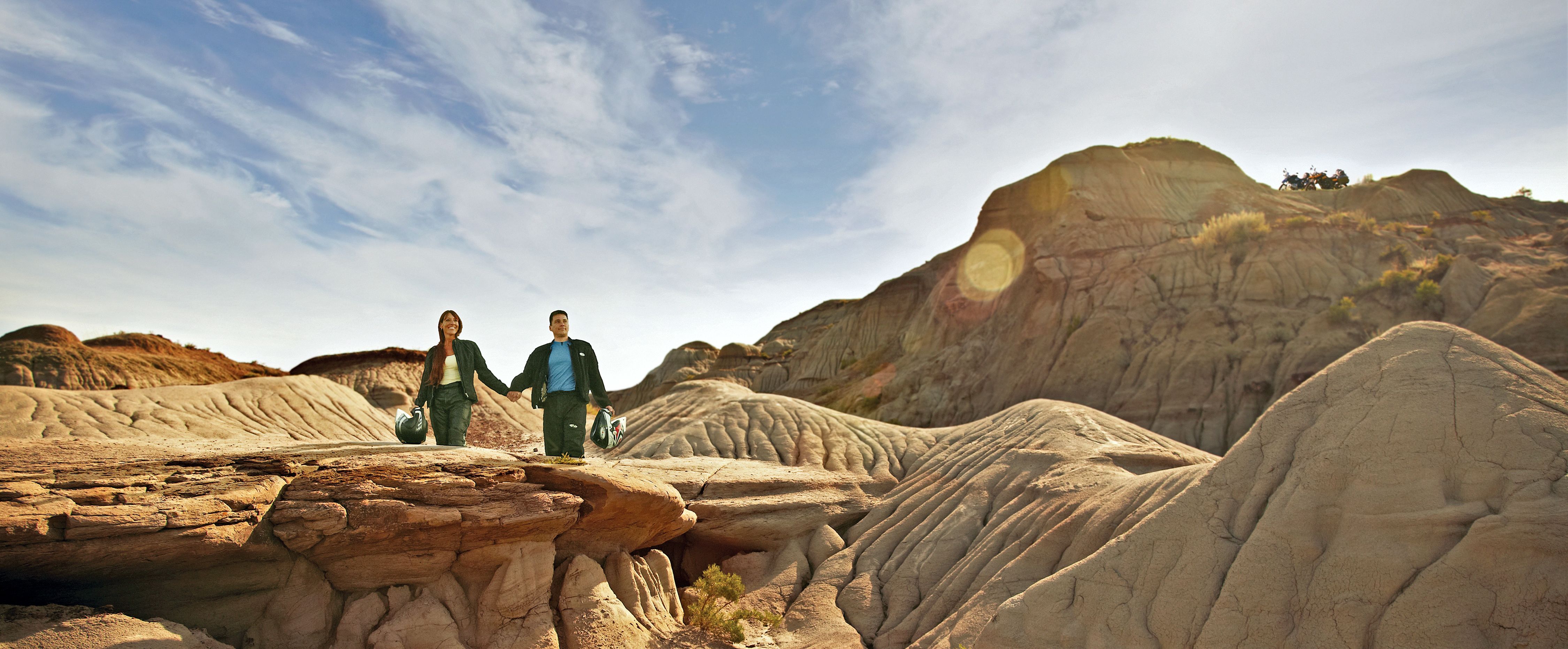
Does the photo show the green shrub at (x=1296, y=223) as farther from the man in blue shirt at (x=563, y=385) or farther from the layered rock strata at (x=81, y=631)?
the layered rock strata at (x=81, y=631)

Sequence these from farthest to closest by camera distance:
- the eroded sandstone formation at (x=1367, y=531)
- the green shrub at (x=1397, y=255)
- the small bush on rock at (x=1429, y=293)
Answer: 1. the green shrub at (x=1397, y=255)
2. the small bush on rock at (x=1429, y=293)
3. the eroded sandstone formation at (x=1367, y=531)

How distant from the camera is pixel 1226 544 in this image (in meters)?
7.46

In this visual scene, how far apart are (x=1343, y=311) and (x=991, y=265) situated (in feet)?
45.4

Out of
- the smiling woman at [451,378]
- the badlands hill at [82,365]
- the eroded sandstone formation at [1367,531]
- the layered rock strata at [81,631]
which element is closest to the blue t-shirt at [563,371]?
the smiling woman at [451,378]

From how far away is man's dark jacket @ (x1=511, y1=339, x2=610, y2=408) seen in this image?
8758mm

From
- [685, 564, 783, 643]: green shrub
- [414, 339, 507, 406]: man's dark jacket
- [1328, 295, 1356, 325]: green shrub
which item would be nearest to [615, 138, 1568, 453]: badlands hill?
[1328, 295, 1356, 325]: green shrub

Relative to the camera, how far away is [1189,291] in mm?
23375

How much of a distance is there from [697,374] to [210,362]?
1024 inches

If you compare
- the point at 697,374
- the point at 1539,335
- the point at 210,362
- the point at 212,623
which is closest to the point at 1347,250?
the point at 1539,335

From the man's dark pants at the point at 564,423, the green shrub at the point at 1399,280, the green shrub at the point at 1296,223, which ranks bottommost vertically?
the man's dark pants at the point at 564,423

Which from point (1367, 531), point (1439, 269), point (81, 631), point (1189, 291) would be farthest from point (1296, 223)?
point (81, 631)

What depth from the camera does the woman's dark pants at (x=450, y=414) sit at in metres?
8.85

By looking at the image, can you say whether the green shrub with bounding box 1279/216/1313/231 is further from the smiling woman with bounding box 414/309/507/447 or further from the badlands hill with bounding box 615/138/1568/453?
the smiling woman with bounding box 414/309/507/447

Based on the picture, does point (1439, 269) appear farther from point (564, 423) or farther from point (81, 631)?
point (81, 631)
